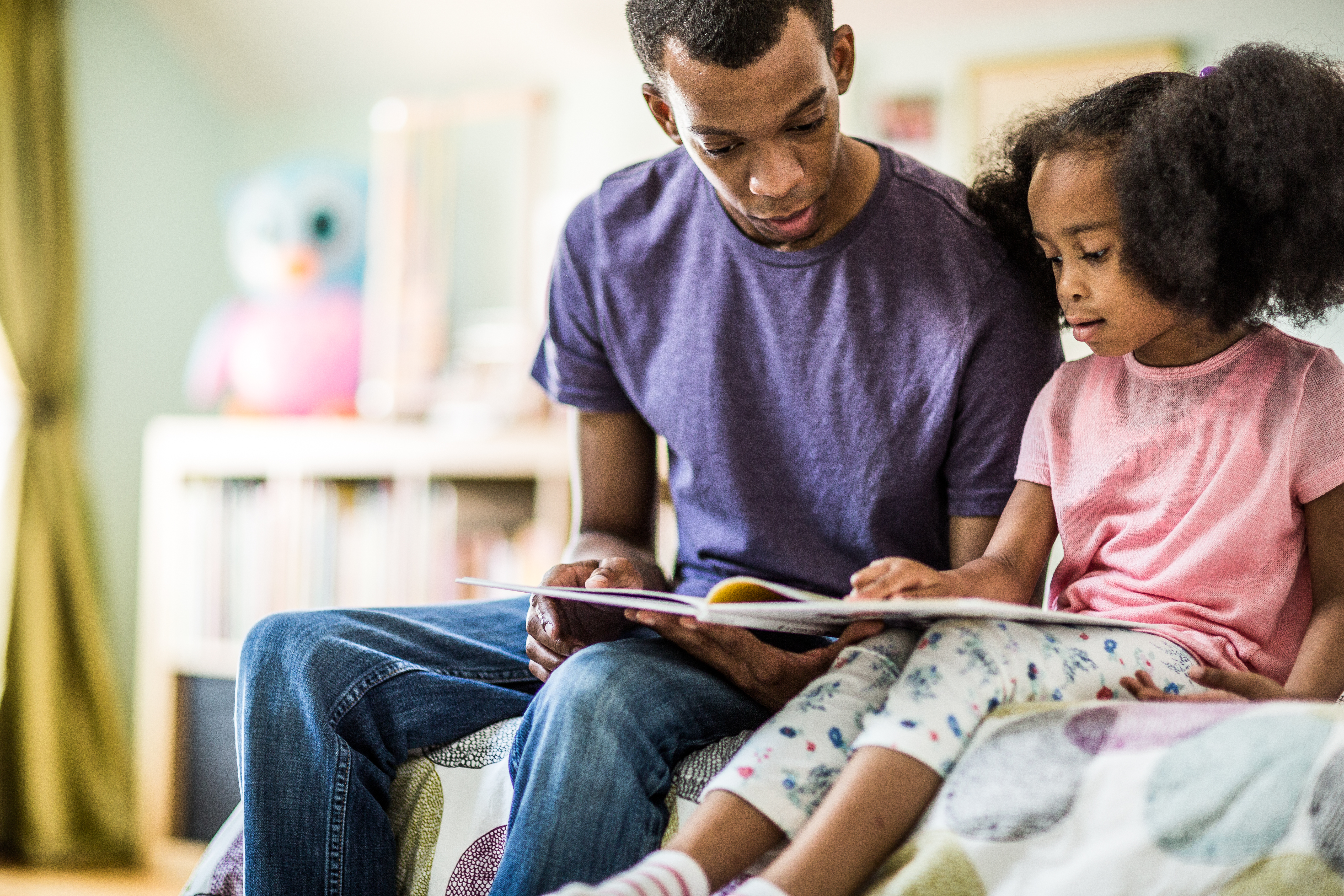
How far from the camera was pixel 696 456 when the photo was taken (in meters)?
1.25

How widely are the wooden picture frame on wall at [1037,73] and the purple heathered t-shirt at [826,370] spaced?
1.02 m

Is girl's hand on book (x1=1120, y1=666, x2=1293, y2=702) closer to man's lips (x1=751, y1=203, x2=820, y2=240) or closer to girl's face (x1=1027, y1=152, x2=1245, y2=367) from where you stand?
girl's face (x1=1027, y1=152, x2=1245, y2=367)

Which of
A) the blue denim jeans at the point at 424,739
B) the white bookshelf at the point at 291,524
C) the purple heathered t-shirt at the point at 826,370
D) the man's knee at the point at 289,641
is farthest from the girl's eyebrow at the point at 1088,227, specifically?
the white bookshelf at the point at 291,524

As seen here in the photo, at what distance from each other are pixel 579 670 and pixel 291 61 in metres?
2.31

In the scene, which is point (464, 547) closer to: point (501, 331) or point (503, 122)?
point (501, 331)

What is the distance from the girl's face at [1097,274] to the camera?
3.27 ft

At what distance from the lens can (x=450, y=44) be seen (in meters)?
2.64

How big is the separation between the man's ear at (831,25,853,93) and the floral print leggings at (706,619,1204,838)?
562mm

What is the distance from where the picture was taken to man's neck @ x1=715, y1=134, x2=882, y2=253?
3.95 ft

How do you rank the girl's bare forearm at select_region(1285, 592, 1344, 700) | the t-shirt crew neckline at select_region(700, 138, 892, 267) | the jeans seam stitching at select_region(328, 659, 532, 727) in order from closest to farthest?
1. the girl's bare forearm at select_region(1285, 592, 1344, 700)
2. the jeans seam stitching at select_region(328, 659, 532, 727)
3. the t-shirt crew neckline at select_region(700, 138, 892, 267)

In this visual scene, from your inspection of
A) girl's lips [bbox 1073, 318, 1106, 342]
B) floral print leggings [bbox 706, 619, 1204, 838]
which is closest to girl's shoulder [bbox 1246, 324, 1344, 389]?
girl's lips [bbox 1073, 318, 1106, 342]

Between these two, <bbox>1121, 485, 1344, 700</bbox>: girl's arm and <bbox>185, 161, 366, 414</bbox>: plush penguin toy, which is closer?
<bbox>1121, 485, 1344, 700</bbox>: girl's arm

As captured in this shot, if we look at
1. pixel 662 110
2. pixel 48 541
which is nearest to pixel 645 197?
pixel 662 110

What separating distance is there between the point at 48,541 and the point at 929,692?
2086 mm
